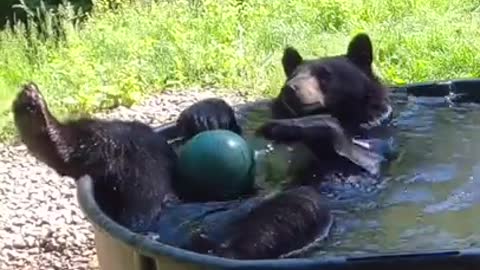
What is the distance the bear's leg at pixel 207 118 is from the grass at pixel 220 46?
261 cm

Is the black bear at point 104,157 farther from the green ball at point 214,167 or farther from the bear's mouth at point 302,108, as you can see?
the bear's mouth at point 302,108

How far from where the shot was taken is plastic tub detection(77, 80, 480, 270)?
2.75m

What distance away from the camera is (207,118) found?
4180 mm

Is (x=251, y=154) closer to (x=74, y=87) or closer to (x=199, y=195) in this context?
(x=199, y=195)

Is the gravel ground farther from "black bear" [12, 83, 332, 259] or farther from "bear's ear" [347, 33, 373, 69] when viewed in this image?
"bear's ear" [347, 33, 373, 69]

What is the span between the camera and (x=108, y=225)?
126 inches

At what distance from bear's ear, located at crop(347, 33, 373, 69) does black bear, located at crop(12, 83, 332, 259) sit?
2.78 feet

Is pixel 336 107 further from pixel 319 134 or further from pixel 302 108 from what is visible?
pixel 319 134

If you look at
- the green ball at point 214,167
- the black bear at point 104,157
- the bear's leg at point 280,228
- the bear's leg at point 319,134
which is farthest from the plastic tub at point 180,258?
the bear's leg at point 319,134

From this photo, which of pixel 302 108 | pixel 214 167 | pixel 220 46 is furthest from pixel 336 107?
pixel 220 46

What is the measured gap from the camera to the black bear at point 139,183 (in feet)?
11.0

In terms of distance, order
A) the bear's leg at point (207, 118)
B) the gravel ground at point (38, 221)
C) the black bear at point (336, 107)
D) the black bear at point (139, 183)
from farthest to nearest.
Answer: the gravel ground at point (38, 221), the bear's leg at point (207, 118), the black bear at point (336, 107), the black bear at point (139, 183)

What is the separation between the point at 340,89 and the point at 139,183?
3.12 feet

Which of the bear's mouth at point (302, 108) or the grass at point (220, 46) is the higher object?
the bear's mouth at point (302, 108)
